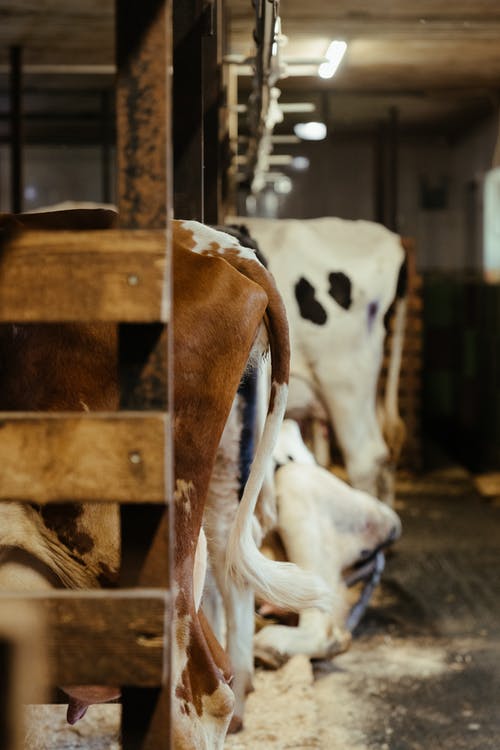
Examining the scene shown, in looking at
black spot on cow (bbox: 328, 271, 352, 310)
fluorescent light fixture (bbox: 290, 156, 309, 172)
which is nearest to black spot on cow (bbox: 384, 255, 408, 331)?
black spot on cow (bbox: 328, 271, 352, 310)

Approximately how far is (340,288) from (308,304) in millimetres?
280

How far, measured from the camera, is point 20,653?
1778 millimetres

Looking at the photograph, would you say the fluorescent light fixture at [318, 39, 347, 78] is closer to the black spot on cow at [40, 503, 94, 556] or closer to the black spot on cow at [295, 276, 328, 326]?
the black spot on cow at [295, 276, 328, 326]

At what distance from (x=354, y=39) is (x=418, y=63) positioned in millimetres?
1509

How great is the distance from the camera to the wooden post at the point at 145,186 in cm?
186

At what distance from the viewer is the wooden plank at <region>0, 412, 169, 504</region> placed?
179 cm

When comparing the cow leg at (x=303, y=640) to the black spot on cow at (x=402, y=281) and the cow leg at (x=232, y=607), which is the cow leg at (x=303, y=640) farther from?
the black spot on cow at (x=402, y=281)

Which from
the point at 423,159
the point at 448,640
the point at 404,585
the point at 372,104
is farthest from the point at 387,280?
the point at 423,159

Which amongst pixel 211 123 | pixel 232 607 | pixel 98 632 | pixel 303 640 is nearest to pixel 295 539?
pixel 303 640

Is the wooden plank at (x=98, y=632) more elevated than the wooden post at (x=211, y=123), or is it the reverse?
the wooden post at (x=211, y=123)

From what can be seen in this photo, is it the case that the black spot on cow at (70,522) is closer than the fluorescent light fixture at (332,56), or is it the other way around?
the black spot on cow at (70,522)

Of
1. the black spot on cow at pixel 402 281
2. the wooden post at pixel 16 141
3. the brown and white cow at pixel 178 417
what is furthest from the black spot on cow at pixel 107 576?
the wooden post at pixel 16 141

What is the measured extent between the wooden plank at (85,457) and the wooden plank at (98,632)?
0.17m

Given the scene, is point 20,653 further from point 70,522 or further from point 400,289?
point 400,289
